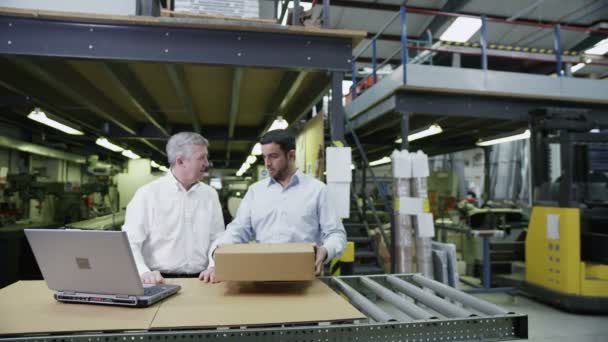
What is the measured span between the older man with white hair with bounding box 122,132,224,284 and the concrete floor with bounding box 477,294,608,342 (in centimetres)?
383

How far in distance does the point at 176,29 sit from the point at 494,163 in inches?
581

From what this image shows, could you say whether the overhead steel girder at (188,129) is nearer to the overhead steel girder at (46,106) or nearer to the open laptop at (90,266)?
the overhead steel girder at (46,106)

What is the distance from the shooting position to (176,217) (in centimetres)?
267

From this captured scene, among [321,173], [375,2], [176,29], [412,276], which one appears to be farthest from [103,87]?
[375,2]

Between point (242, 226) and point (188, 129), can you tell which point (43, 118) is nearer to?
point (188, 129)

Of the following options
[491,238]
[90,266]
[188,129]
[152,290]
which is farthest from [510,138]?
[90,266]

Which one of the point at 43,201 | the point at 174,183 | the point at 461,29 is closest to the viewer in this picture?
the point at 174,183

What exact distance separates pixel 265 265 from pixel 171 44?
9.07 feet

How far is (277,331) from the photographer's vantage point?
57.2 inches

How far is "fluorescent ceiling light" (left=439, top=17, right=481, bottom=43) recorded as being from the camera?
35.7ft

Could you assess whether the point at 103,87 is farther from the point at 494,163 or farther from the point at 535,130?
the point at 494,163

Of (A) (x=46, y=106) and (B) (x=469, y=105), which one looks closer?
(B) (x=469, y=105)

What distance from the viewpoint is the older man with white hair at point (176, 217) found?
260 centimetres

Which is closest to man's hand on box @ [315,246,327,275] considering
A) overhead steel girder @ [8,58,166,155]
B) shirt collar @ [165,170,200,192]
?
shirt collar @ [165,170,200,192]
